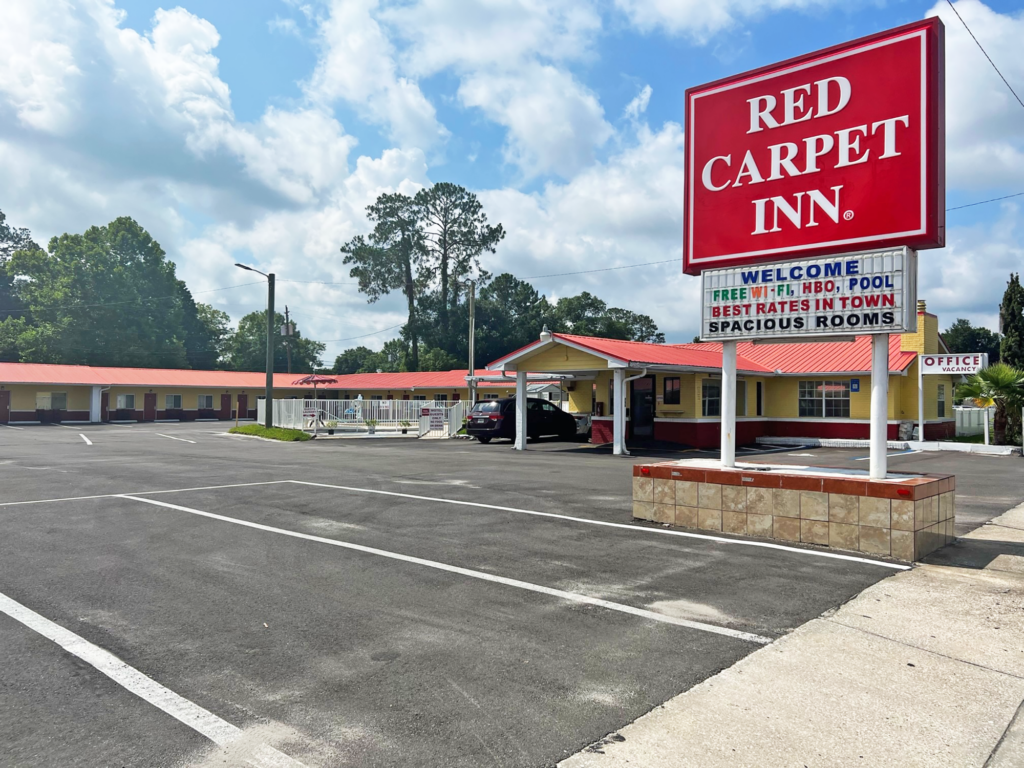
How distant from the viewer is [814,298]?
8.45 m

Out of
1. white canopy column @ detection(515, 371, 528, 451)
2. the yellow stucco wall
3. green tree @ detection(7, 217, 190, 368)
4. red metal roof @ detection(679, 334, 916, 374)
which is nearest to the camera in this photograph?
the yellow stucco wall

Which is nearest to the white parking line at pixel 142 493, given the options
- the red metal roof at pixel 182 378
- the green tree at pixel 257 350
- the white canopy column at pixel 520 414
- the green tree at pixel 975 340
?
the white canopy column at pixel 520 414

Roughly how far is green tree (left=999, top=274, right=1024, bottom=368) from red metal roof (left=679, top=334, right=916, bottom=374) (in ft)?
61.5

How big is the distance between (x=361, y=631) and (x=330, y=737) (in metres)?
1.55

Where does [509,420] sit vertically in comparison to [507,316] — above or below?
below

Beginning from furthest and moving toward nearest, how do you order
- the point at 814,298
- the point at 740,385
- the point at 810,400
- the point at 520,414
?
1. the point at 810,400
2. the point at 740,385
3. the point at 520,414
4. the point at 814,298

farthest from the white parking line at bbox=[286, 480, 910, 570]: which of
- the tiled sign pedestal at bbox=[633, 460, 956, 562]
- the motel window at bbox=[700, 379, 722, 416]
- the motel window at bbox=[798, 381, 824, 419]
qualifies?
the motel window at bbox=[798, 381, 824, 419]

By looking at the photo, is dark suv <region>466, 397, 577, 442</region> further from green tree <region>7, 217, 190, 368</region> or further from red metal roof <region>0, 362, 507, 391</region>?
green tree <region>7, 217, 190, 368</region>

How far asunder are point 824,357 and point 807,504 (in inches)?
809

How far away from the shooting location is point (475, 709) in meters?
3.77

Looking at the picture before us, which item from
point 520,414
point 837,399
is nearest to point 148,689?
point 520,414

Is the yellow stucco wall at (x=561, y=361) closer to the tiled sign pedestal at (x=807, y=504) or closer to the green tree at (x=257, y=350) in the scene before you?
the tiled sign pedestal at (x=807, y=504)

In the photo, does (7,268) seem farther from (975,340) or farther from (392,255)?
(975,340)

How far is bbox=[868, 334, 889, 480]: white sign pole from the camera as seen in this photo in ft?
25.6
